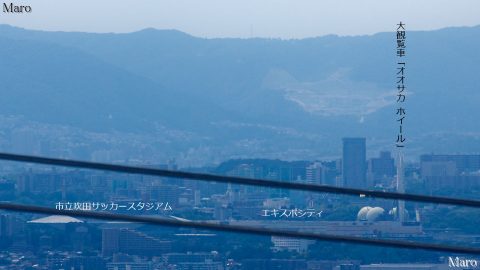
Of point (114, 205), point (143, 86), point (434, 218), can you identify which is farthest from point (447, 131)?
point (114, 205)

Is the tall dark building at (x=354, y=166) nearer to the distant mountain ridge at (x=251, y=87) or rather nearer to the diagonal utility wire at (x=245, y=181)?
the distant mountain ridge at (x=251, y=87)

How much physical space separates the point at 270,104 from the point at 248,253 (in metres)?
17.3

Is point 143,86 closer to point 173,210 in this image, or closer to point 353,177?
point 353,177

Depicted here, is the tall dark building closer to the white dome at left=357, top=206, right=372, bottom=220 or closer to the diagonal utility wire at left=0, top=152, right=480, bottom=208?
the white dome at left=357, top=206, right=372, bottom=220

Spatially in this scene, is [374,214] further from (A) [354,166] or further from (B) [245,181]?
(B) [245,181]

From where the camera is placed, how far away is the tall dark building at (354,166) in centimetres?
1531

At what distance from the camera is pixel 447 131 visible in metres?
21.0

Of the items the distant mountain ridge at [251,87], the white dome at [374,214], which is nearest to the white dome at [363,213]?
the white dome at [374,214]

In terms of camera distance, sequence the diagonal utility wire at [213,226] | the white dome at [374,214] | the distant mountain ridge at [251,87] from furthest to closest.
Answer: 1. the distant mountain ridge at [251,87]
2. the white dome at [374,214]
3. the diagonal utility wire at [213,226]

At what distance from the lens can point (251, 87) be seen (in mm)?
27328

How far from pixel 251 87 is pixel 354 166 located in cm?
1133

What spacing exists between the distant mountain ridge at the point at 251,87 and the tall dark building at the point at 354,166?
4.04 ft

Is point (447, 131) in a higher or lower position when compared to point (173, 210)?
higher

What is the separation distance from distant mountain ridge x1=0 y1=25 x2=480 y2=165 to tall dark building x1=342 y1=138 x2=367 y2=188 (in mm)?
1231
